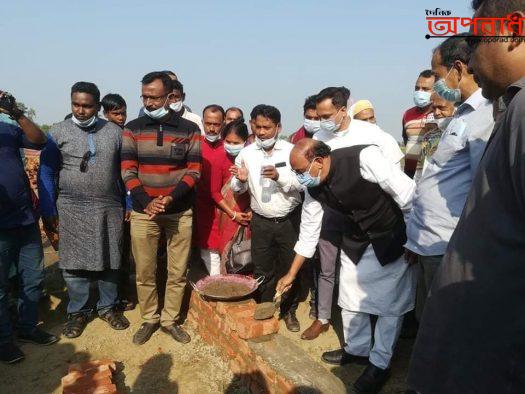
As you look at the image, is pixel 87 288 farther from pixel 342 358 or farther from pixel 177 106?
pixel 342 358

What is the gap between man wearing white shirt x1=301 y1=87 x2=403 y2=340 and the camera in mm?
3514

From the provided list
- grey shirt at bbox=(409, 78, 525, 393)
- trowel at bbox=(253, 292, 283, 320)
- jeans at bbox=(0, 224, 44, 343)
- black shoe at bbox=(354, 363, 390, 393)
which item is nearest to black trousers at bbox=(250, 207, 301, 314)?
trowel at bbox=(253, 292, 283, 320)

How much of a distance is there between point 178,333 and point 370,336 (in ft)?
5.72

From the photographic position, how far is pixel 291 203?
3.61 meters

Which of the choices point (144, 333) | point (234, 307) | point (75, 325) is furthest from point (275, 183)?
point (75, 325)

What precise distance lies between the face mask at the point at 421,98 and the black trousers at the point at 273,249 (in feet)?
6.30

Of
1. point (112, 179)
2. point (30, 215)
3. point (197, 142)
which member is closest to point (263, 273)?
point (197, 142)

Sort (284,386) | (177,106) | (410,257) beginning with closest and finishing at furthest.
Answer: (284,386) < (410,257) < (177,106)

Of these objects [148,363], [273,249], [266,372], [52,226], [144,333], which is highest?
[52,226]

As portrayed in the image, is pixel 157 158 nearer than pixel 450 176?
No

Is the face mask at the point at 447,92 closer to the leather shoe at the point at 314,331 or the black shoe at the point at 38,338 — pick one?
the leather shoe at the point at 314,331

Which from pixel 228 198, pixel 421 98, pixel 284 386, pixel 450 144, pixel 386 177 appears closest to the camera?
pixel 450 144

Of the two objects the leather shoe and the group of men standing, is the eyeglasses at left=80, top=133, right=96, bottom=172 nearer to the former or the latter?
the group of men standing

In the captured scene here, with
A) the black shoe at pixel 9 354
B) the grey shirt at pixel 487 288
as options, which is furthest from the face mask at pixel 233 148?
the grey shirt at pixel 487 288
